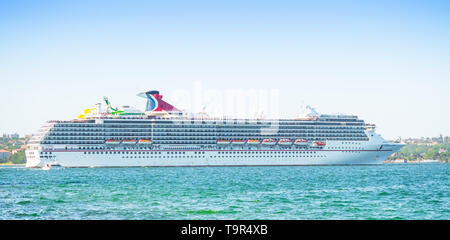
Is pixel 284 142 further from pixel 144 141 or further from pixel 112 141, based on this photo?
pixel 112 141

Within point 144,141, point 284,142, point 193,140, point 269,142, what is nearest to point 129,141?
point 144,141

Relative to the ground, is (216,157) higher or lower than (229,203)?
lower

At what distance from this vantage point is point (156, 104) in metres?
89.2

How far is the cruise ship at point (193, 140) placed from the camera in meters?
77.7

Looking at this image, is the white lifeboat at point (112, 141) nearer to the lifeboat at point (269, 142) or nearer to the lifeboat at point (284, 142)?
the lifeboat at point (269, 142)

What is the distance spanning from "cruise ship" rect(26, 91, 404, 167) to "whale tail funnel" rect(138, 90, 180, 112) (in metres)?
0.17

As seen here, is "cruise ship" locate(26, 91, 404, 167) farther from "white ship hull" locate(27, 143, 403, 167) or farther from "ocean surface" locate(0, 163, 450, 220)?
"ocean surface" locate(0, 163, 450, 220)

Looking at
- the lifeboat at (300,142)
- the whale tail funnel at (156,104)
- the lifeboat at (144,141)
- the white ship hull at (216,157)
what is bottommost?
the white ship hull at (216,157)

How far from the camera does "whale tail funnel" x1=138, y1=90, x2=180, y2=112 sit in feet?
292

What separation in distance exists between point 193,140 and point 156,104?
36.2 feet

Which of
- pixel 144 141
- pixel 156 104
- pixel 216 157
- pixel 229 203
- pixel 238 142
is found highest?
pixel 156 104

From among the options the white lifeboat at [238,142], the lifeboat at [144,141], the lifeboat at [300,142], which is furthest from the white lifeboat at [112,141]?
the lifeboat at [300,142]

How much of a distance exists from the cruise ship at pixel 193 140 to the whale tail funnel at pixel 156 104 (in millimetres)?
167
